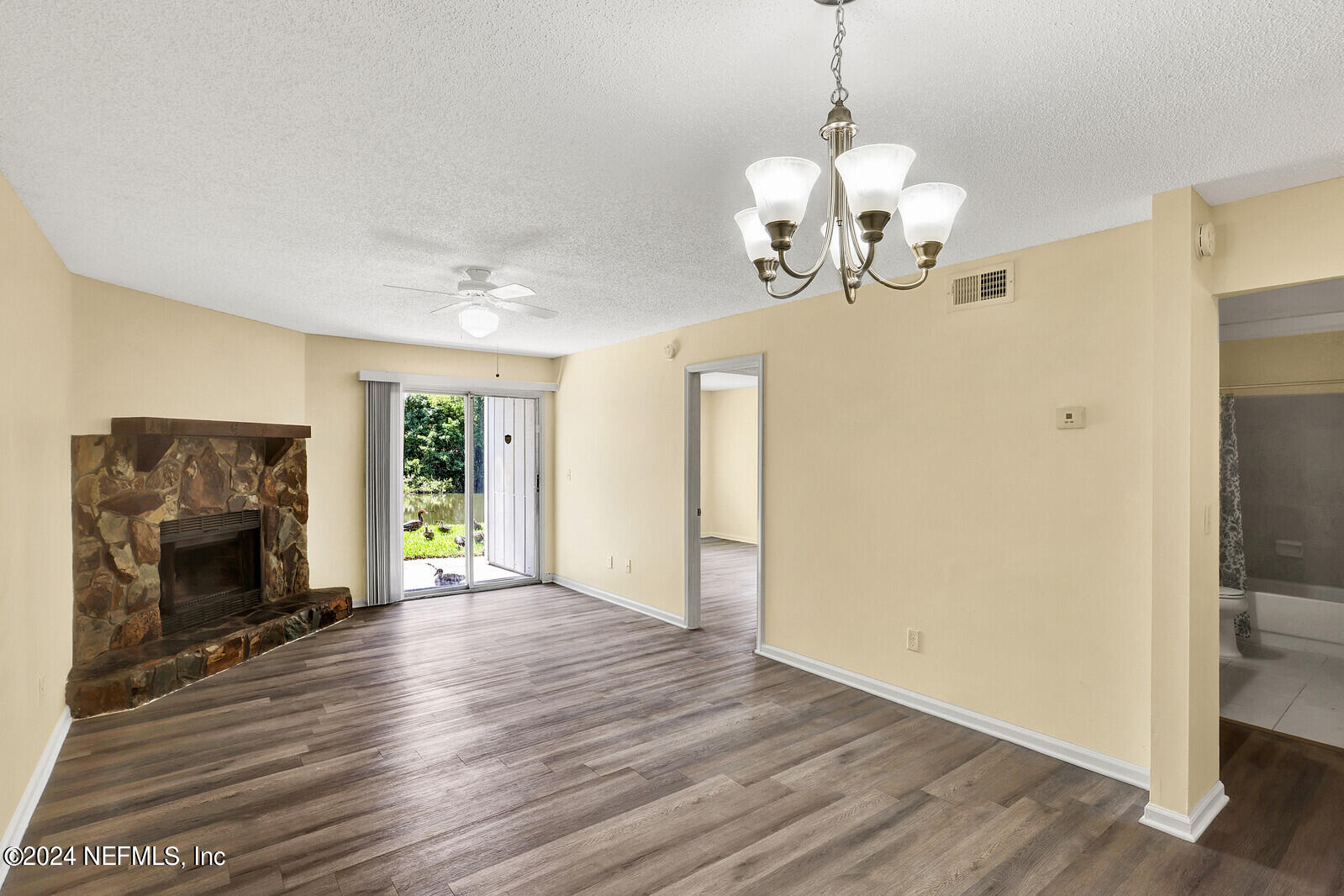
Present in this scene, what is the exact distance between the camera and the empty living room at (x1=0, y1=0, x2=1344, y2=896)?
178 centimetres

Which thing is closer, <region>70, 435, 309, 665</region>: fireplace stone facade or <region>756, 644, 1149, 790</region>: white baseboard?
<region>756, 644, 1149, 790</region>: white baseboard

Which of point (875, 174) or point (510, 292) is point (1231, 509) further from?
point (510, 292)

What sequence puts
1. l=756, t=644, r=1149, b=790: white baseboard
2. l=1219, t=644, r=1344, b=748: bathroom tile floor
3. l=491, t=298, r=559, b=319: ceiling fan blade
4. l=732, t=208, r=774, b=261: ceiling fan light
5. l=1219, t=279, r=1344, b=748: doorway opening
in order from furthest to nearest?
l=1219, t=279, r=1344, b=748: doorway opening → l=491, t=298, r=559, b=319: ceiling fan blade → l=1219, t=644, r=1344, b=748: bathroom tile floor → l=756, t=644, r=1149, b=790: white baseboard → l=732, t=208, r=774, b=261: ceiling fan light

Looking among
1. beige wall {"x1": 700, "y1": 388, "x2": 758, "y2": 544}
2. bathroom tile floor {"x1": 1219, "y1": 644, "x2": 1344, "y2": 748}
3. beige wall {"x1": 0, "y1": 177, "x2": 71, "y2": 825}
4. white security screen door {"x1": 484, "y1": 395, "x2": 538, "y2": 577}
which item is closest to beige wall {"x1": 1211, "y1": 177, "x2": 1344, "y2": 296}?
bathroom tile floor {"x1": 1219, "y1": 644, "x2": 1344, "y2": 748}

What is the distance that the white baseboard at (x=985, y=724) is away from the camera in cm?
301

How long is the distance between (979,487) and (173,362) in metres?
5.26

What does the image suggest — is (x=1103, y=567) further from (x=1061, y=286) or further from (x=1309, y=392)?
(x=1309, y=392)

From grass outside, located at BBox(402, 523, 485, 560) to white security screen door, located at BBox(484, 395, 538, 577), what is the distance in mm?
344

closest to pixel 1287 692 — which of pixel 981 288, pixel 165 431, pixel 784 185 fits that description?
pixel 981 288

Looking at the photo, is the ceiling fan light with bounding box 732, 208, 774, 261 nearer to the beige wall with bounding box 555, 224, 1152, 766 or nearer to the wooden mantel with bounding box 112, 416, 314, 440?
the beige wall with bounding box 555, 224, 1152, 766

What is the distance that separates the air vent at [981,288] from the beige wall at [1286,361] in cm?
226

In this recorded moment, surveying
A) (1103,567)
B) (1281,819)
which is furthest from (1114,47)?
(1281,819)

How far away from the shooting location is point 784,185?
1.57 metres

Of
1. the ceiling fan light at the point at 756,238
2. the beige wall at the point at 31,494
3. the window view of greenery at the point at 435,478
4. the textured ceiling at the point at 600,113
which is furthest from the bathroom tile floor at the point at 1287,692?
the window view of greenery at the point at 435,478
